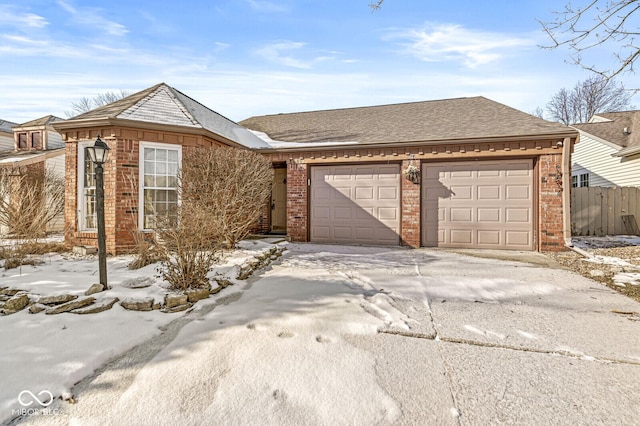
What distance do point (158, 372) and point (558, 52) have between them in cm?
716

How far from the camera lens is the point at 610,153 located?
1254 cm

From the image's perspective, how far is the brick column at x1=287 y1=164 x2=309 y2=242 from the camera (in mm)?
8742

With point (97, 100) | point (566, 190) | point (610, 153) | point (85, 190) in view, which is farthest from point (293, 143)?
point (97, 100)

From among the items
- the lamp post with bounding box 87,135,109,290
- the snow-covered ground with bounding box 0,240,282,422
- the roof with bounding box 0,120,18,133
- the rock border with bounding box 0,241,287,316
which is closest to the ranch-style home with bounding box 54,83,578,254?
the lamp post with bounding box 87,135,109,290

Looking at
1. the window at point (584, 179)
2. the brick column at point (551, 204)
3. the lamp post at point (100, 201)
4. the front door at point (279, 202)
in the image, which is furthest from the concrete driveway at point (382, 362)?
the window at point (584, 179)

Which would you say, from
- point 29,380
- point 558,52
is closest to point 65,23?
point 29,380

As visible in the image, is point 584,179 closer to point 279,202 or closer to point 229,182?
point 279,202

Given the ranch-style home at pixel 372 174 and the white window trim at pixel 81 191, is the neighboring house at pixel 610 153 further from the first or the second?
the white window trim at pixel 81 191

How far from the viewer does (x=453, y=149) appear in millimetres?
7738

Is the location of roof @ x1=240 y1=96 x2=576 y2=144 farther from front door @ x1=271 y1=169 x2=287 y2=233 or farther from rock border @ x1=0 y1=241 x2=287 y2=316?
rock border @ x1=0 y1=241 x2=287 y2=316

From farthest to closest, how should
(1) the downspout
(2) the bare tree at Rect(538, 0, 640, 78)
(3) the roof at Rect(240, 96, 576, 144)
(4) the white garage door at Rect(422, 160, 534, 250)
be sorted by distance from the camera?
(3) the roof at Rect(240, 96, 576, 144), (4) the white garage door at Rect(422, 160, 534, 250), (1) the downspout, (2) the bare tree at Rect(538, 0, 640, 78)

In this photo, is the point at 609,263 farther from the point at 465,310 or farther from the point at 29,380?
the point at 29,380

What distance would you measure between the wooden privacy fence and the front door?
32.4ft

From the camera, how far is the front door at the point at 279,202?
9680 mm
